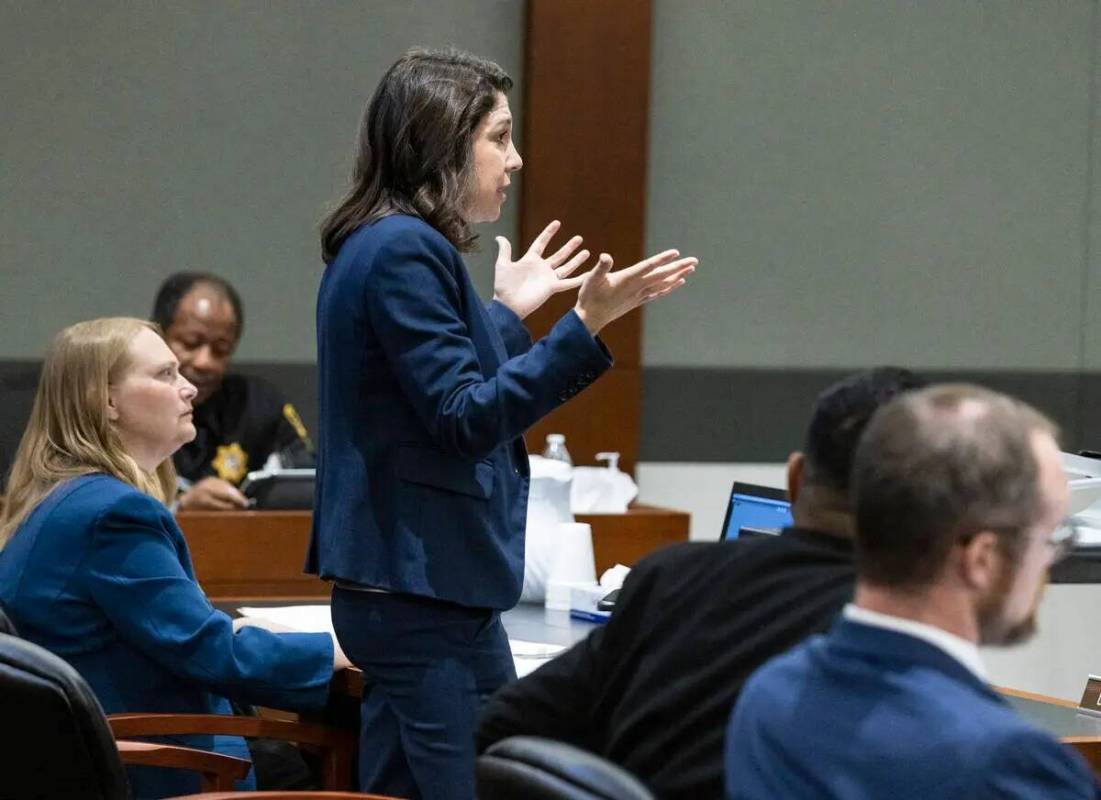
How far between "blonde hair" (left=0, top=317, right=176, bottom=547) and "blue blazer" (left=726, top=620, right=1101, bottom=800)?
61.8 inches

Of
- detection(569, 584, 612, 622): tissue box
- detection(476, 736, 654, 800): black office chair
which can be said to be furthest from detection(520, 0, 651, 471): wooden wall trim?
detection(476, 736, 654, 800): black office chair

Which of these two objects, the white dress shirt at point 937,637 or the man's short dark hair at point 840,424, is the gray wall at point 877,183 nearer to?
the man's short dark hair at point 840,424

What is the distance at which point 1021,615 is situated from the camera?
48.3 inches

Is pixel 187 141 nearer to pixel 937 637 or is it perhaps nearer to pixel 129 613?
pixel 129 613

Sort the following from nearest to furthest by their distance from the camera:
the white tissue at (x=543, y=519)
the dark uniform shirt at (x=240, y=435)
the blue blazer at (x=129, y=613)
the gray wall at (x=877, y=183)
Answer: the blue blazer at (x=129, y=613) → the white tissue at (x=543, y=519) → the dark uniform shirt at (x=240, y=435) → the gray wall at (x=877, y=183)

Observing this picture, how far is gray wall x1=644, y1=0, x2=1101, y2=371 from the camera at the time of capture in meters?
5.56

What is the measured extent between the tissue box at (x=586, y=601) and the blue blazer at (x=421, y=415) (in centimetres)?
82

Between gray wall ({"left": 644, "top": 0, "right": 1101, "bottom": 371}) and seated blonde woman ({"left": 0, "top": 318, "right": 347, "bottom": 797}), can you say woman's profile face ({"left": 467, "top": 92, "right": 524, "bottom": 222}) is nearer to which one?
seated blonde woman ({"left": 0, "top": 318, "right": 347, "bottom": 797})

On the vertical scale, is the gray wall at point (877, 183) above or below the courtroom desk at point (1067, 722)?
above

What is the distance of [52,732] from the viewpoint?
185cm

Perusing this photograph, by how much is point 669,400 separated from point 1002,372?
1.24m

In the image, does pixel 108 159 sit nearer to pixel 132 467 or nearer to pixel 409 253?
pixel 132 467

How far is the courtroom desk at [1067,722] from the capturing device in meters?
2.31

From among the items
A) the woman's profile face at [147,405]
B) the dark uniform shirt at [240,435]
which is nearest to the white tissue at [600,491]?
the dark uniform shirt at [240,435]
